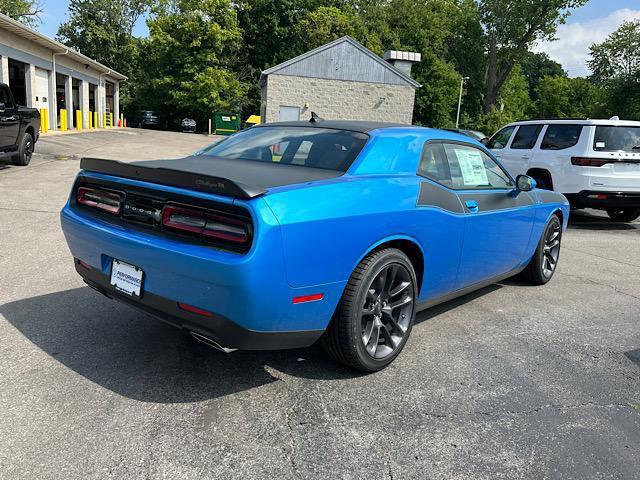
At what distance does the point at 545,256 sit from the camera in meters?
5.61

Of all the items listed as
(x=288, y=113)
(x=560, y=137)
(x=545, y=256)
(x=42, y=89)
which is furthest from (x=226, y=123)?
(x=545, y=256)

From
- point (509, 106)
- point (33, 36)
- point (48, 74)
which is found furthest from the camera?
point (509, 106)

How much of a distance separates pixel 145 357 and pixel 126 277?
2.06 feet

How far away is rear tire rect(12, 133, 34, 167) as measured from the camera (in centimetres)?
1245

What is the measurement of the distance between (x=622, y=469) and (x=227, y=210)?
2228 mm

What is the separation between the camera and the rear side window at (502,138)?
1061cm

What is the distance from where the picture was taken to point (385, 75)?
101 feet

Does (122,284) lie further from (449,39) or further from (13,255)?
(449,39)

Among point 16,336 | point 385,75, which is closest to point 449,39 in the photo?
point 385,75

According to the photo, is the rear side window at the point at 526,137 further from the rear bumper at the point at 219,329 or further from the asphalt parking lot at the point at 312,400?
the rear bumper at the point at 219,329

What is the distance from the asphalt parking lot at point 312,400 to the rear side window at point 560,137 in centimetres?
521

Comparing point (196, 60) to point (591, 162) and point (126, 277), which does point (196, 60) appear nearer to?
point (591, 162)

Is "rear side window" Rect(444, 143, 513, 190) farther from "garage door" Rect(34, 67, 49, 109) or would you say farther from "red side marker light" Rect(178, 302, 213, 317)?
"garage door" Rect(34, 67, 49, 109)

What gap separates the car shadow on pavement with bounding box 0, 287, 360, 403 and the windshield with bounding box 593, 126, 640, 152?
736 centimetres
